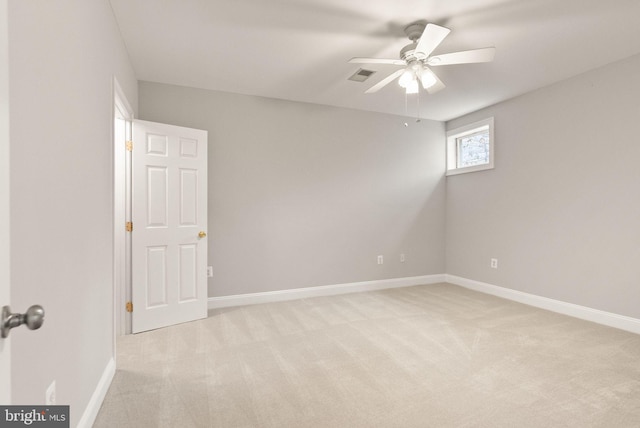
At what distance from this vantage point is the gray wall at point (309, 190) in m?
3.80

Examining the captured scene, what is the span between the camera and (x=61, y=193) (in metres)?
1.38

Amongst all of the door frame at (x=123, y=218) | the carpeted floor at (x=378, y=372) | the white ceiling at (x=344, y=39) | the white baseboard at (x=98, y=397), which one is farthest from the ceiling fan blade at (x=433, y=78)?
the white baseboard at (x=98, y=397)

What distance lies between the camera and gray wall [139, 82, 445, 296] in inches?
149

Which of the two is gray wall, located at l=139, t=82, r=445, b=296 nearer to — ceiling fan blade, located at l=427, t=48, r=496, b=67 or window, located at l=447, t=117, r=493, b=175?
window, located at l=447, t=117, r=493, b=175

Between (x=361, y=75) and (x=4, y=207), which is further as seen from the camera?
(x=361, y=75)

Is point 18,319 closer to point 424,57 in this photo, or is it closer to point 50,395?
point 50,395

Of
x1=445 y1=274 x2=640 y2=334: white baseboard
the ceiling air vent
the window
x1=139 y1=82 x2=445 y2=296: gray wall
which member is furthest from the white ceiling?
x1=445 y1=274 x2=640 y2=334: white baseboard

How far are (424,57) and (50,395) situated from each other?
9.83ft

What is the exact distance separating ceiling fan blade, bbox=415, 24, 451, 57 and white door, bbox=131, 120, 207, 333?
2.32m

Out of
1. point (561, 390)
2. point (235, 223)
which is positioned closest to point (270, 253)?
point (235, 223)

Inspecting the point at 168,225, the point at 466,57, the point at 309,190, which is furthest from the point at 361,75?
the point at 168,225

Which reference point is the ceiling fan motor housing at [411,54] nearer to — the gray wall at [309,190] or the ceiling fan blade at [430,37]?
the ceiling fan blade at [430,37]

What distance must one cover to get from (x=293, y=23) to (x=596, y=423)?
3.19 m

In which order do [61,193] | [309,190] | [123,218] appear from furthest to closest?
[309,190]
[123,218]
[61,193]
